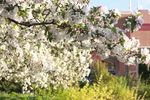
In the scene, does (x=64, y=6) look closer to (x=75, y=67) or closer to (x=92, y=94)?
(x=92, y=94)

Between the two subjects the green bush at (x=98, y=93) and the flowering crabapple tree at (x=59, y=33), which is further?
the green bush at (x=98, y=93)

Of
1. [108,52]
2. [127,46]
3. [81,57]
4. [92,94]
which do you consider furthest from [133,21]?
[81,57]

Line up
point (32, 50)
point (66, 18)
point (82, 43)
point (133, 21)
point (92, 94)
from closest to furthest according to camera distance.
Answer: point (66, 18), point (133, 21), point (82, 43), point (92, 94), point (32, 50)

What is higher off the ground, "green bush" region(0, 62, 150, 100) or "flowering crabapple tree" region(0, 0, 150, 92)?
"flowering crabapple tree" region(0, 0, 150, 92)

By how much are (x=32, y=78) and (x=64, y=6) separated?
677cm

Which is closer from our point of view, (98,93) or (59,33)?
(59,33)

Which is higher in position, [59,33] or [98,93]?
[59,33]

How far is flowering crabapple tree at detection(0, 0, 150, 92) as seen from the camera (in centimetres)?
459

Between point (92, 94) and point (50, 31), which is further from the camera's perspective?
point (92, 94)

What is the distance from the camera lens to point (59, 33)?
16.3 feet

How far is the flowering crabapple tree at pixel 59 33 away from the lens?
4594 millimetres

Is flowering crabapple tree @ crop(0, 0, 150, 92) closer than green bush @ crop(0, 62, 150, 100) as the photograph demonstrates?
Yes

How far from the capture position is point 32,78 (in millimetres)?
11250

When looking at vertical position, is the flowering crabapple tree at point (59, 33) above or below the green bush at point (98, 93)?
above
